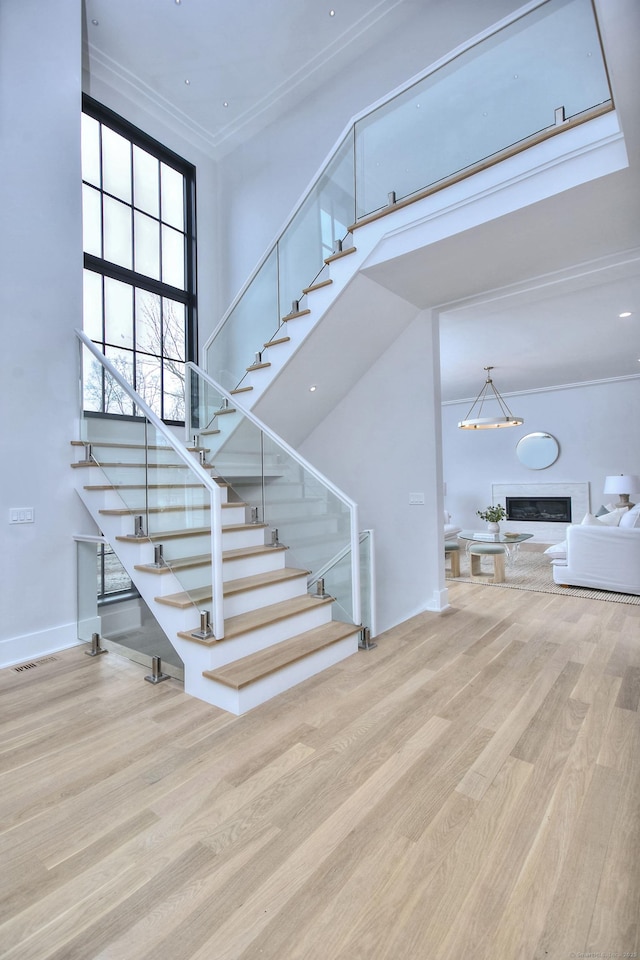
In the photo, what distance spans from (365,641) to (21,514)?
103 inches

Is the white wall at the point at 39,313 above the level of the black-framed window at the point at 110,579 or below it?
above

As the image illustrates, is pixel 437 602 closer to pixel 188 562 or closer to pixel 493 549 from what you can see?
pixel 493 549

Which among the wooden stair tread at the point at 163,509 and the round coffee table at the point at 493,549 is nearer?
the wooden stair tread at the point at 163,509

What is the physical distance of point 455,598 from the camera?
4793 mm

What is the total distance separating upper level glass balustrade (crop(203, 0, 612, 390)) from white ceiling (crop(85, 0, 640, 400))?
515 mm

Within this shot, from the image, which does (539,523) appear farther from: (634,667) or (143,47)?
(143,47)

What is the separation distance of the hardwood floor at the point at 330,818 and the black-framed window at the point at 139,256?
331 cm

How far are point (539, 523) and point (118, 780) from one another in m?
8.99

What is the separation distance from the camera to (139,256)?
198 inches

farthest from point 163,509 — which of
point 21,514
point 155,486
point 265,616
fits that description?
point 21,514

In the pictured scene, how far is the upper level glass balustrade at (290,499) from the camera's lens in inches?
133

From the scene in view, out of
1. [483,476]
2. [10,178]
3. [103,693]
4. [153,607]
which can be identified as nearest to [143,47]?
[10,178]

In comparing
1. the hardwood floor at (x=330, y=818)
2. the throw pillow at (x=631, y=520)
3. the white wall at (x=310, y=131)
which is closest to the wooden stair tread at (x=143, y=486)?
the hardwood floor at (x=330, y=818)

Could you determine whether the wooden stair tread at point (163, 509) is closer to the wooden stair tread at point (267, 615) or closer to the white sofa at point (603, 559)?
the wooden stair tread at point (267, 615)
